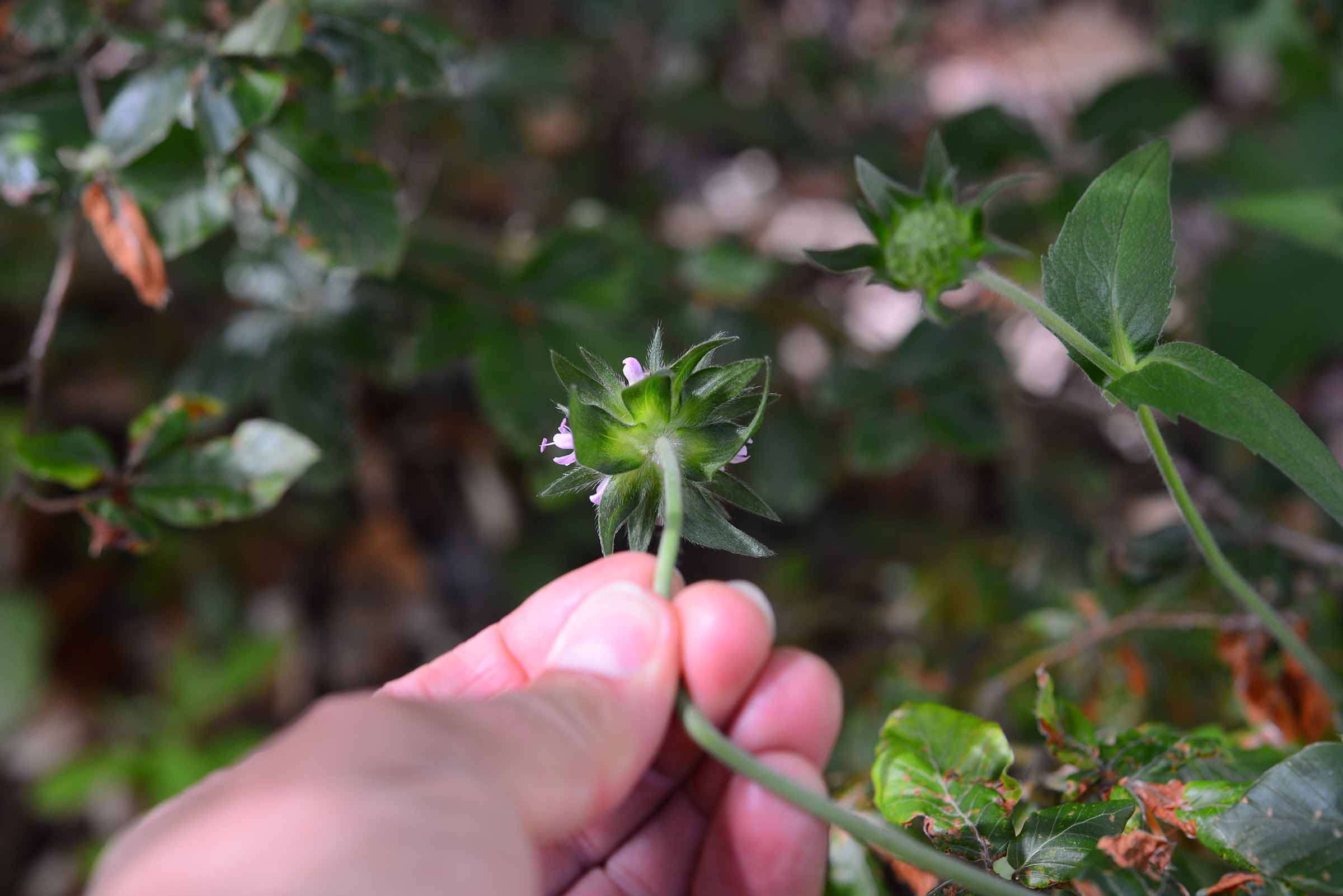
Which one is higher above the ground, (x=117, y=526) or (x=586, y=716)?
(x=586, y=716)

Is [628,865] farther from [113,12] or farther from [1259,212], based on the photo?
[113,12]

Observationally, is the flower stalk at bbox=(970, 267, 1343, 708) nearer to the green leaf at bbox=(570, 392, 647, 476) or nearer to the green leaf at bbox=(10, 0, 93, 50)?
the green leaf at bbox=(570, 392, 647, 476)

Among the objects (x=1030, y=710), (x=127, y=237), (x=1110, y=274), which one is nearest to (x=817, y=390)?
(x=1030, y=710)

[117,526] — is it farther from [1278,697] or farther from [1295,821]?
[1278,697]

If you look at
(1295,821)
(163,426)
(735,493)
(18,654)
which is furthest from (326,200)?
(18,654)

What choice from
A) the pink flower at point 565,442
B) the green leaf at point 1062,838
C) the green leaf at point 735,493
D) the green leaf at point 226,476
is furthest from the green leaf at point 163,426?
the green leaf at point 1062,838
